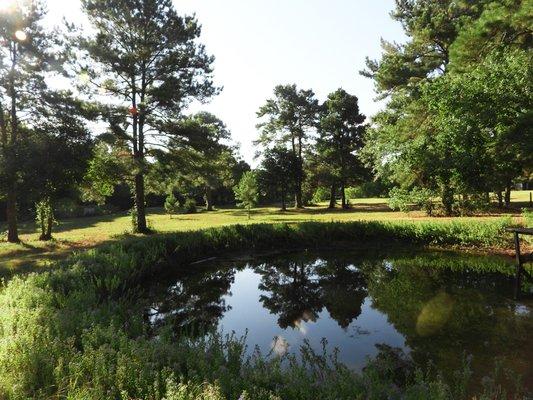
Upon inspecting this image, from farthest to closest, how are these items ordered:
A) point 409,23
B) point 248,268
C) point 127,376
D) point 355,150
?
point 355,150
point 409,23
point 248,268
point 127,376

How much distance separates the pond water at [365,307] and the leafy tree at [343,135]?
2518 centimetres

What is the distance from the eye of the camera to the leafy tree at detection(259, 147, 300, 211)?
1752 inches

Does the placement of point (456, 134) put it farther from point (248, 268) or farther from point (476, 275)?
point (248, 268)

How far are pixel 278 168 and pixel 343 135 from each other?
8113 mm

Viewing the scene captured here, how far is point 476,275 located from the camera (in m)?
13.7

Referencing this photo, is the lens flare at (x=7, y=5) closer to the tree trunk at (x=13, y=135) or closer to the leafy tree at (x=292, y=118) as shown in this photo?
the tree trunk at (x=13, y=135)

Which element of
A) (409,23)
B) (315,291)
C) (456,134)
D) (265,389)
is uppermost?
(409,23)

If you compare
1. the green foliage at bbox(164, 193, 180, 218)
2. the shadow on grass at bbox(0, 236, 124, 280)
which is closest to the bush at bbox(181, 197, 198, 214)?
the green foliage at bbox(164, 193, 180, 218)

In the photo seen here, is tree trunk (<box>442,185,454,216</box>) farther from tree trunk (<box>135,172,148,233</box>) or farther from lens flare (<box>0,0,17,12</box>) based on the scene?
lens flare (<box>0,0,17,12</box>)

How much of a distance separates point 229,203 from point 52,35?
39.3 m

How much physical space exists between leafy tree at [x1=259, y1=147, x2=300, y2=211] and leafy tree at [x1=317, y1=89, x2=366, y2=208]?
4050mm

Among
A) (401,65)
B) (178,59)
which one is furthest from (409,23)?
(178,59)

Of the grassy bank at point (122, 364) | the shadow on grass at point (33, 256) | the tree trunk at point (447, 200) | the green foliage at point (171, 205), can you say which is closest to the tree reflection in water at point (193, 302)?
the grassy bank at point (122, 364)

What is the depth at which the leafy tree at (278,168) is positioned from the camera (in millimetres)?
44500
